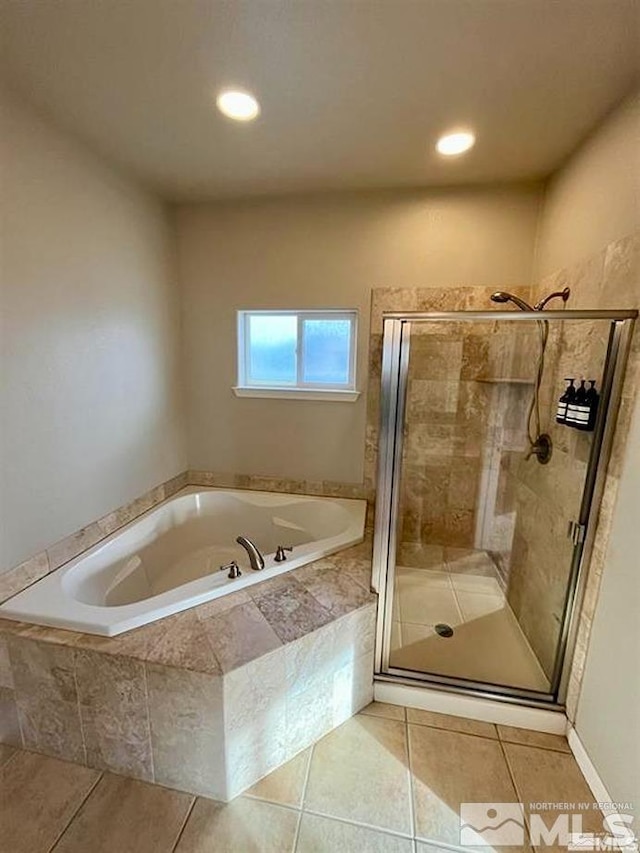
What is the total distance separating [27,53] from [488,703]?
3.05m

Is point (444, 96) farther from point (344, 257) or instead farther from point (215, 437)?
point (215, 437)

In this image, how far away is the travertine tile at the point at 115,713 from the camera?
125 centimetres

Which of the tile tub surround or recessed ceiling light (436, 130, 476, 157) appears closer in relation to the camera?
the tile tub surround

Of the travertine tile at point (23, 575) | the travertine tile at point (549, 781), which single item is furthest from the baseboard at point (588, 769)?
the travertine tile at point (23, 575)

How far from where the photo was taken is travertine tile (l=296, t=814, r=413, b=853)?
1148 mm

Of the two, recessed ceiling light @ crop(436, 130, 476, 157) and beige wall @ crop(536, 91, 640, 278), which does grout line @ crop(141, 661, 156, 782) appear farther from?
recessed ceiling light @ crop(436, 130, 476, 157)

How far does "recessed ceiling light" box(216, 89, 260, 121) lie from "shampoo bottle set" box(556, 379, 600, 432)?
1749 millimetres

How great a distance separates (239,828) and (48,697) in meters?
0.81

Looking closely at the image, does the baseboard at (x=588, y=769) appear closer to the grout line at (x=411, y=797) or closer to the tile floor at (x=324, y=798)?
the tile floor at (x=324, y=798)

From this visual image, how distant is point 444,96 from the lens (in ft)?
4.64

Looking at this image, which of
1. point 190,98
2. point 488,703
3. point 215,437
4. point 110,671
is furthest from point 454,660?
point 190,98

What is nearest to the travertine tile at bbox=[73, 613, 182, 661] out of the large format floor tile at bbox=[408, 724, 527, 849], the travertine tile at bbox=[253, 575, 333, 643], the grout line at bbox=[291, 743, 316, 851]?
the travertine tile at bbox=[253, 575, 333, 643]

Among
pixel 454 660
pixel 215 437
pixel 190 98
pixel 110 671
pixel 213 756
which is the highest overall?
pixel 190 98

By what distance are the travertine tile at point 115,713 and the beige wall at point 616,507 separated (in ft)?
5.27
